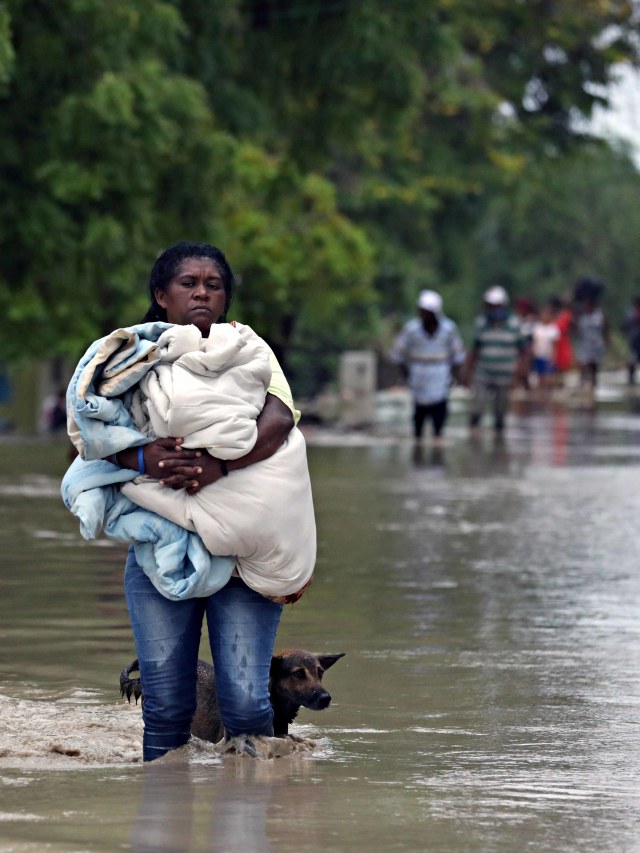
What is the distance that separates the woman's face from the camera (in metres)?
6.32

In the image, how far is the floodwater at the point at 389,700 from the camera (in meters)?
5.53

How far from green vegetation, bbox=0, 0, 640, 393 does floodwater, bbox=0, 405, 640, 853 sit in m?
5.00

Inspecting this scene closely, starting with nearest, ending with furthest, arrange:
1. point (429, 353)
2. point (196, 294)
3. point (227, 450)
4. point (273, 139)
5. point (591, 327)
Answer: point (227, 450) → point (196, 294) → point (429, 353) → point (273, 139) → point (591, 327)

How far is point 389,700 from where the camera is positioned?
7.76m

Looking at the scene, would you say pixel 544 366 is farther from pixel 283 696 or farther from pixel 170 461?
pixel 170 461

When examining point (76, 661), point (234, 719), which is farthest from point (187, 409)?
point (76, 661)

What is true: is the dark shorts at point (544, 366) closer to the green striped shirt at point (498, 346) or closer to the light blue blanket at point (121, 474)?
the green striped shirt at point (498, 346)

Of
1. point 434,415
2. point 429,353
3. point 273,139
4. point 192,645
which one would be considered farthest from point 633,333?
point 192,645

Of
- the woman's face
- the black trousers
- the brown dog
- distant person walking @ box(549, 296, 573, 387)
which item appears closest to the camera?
the woman's face

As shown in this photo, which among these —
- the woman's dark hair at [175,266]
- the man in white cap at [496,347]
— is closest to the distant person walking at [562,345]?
the man in white cap at [496,347]

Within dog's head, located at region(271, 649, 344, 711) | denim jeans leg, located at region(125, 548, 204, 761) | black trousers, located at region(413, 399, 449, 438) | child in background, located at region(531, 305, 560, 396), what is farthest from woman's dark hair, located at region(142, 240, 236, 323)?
child in background, located at region(531, 305, 560, 396)

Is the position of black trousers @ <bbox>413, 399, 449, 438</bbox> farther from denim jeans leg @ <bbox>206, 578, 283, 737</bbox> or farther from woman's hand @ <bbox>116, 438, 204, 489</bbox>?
woman's hand @ <bbox>116, 438, 204, 489</bbox>

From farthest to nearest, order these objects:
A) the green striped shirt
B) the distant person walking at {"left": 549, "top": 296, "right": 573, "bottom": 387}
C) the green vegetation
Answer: the distant person walking at {"left": 549, "top": 296, "right": 573, "bottom": 387}
the green striped shirt
the green vegetation

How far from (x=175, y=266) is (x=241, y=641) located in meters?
1.10
